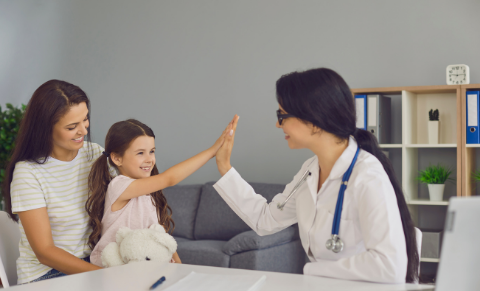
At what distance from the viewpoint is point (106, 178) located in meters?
1.81

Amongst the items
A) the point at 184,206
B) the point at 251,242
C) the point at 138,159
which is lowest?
the point at 251,242

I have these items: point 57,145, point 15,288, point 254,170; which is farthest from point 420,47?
point 15,288

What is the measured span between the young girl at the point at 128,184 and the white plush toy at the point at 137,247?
10cm

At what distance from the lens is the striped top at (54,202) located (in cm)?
164

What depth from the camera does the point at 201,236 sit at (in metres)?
3.86

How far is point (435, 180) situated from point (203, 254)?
1.73 metres

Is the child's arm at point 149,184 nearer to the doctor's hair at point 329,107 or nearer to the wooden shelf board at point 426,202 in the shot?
the doctor's hair at point 329,107

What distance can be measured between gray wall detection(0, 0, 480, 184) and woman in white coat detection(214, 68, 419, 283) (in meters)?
2.32

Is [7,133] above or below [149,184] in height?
above

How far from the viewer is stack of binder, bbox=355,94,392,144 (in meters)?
3.23

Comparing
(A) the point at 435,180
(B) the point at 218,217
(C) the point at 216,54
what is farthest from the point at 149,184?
(C) the point at 216,54

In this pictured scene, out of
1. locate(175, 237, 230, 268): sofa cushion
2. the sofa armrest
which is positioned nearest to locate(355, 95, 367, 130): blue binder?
the sofa armrest

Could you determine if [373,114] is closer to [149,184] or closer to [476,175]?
[476,175]

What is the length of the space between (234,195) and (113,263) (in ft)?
1.63
